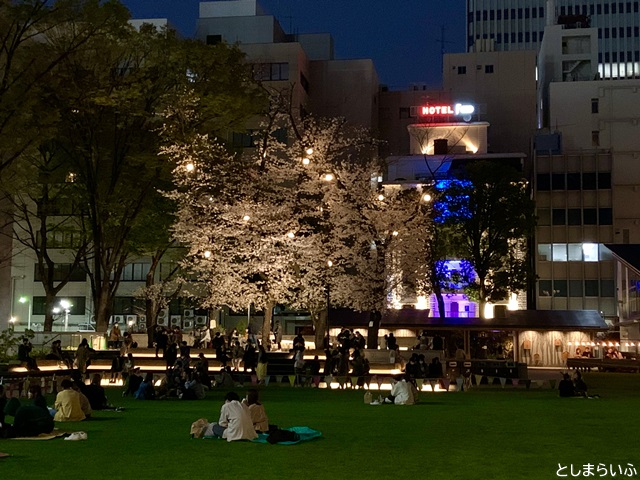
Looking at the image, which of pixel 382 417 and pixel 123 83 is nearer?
pixel 382 417

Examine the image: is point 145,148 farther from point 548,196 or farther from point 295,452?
point 548,196

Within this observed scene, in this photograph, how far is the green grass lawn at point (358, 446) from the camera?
13938mm

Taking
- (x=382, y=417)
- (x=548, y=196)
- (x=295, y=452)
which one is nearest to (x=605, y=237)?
(x=548, y=196)

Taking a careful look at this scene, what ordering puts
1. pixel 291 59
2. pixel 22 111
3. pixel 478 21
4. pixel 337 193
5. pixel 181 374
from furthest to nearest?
pixel 478 21 → pixel 291 59 → pixel 337 193 → pixel 181 374 → pixel 22 111

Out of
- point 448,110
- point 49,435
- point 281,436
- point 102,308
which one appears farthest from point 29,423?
point 448,110

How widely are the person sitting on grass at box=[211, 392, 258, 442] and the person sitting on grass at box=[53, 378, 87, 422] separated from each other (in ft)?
16.0

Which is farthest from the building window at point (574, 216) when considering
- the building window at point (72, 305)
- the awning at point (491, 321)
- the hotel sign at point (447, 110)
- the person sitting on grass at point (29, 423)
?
the person sitting on grass at point (29, 423)

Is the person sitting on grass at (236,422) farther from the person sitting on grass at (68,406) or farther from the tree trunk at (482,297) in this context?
the tree trunk at (482,297)

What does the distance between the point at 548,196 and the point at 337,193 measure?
32717mm

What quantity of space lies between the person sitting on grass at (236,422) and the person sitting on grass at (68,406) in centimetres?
486

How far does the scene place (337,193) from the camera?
47.5 metres

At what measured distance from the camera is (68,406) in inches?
827

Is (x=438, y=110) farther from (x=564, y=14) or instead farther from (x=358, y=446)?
(x=358, y=446)

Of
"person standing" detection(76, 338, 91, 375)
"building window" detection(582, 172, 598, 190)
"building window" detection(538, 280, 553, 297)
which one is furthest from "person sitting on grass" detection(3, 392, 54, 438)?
"building window" detection(582, 172, 598, 190)
